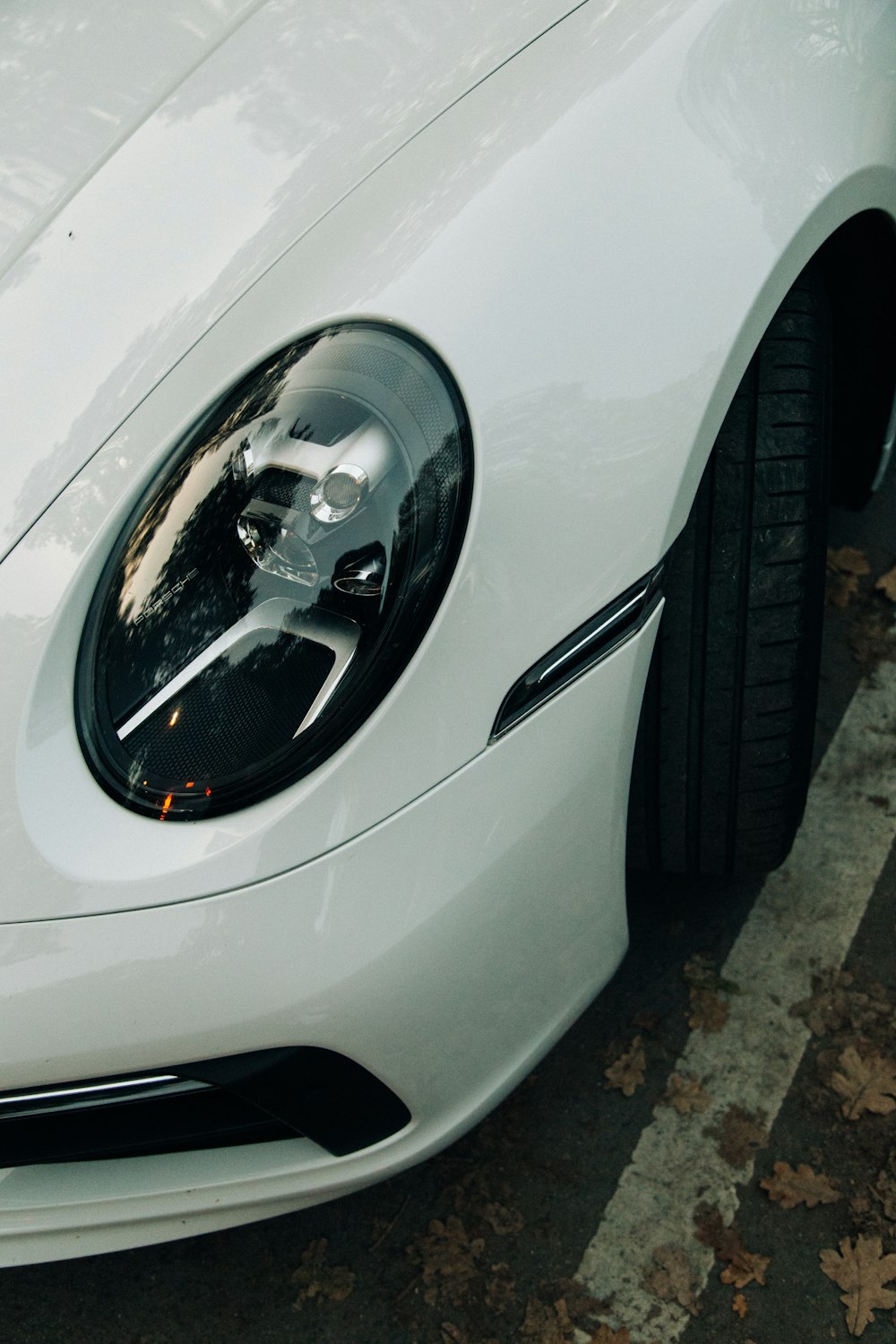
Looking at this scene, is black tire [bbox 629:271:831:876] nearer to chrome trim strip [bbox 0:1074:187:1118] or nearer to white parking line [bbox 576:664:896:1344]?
white parking line [bbox 576:664:896:1344]

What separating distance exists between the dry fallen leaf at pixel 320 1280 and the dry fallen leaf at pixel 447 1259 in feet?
0.34

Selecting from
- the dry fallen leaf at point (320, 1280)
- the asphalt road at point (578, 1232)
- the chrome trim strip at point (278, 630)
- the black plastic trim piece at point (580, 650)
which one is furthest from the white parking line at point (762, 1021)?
the chrome trim strip at point (278, 630)

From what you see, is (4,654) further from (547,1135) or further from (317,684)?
(547,1135)

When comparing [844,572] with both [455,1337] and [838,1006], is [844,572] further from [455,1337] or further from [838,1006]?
[455,1337]

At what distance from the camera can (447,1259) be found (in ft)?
5.44

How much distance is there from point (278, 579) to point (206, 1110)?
62 cm

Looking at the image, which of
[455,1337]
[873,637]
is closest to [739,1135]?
[455,1337]

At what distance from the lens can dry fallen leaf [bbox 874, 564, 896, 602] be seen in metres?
2.44

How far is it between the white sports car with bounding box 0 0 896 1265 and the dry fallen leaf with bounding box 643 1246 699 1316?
45 cm

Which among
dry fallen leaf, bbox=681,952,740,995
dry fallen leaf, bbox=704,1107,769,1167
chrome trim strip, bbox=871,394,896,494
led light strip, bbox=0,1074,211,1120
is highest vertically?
chrome trim strip, bbox=871,394,896,494

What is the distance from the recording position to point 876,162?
1.52 meters

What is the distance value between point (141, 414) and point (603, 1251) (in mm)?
1337

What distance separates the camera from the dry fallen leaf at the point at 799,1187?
5.44ft

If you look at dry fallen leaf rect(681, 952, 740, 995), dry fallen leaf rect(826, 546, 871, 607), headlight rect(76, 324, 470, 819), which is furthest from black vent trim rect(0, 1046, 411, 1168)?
dry fallen leaf rect(826, 546, 871, 607)
